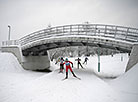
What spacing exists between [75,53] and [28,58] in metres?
51.2

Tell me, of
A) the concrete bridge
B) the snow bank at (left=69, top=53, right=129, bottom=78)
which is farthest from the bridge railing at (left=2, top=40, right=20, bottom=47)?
the snow bank at (left=69, top=53, right=129, bottom=78)

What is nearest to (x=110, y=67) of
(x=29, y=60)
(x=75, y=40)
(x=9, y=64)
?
(x=75, y=40)

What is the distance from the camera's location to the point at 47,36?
46.6 feet

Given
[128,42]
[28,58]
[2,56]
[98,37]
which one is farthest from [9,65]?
[128,42]

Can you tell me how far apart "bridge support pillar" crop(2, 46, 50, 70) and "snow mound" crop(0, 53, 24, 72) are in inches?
33.4

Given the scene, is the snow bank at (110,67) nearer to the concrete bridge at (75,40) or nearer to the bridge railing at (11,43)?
the concrete bridge at (75,40)

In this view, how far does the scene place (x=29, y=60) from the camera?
1855 centimetres

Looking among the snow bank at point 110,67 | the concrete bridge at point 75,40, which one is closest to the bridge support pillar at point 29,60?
the concrete bridge at point 75,40

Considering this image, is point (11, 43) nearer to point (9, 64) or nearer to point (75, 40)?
point (9, 64)

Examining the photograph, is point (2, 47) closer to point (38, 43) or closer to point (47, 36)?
point (38, 43)

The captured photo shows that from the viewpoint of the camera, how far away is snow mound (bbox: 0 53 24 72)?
14.1m

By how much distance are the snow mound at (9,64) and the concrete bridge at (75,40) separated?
1018 mm

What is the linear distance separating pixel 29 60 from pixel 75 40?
35.1 feet

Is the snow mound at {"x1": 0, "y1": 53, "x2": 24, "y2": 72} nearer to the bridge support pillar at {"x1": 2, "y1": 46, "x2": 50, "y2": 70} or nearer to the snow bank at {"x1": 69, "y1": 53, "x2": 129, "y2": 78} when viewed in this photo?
the bridge support pillar at {"x1": 2, "y1": 46, "x2": 50, "y2": 70}
